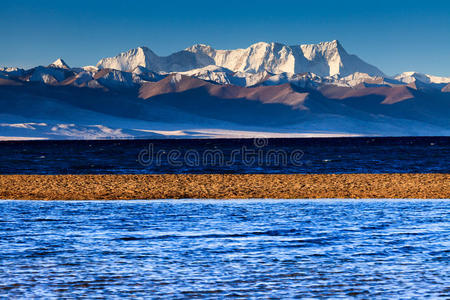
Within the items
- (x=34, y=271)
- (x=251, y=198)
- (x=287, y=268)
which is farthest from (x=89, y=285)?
(x=251, y=198)

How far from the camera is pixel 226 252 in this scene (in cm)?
1620

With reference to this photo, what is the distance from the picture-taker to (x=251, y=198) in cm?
2912

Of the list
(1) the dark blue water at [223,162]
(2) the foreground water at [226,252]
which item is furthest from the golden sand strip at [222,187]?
(1) the dark blue water at [223,162]

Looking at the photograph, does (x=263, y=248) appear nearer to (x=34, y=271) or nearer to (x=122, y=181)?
(x=34, y=271)

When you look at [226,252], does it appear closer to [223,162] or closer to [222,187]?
[222,187]

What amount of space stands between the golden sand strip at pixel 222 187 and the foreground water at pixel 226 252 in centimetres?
506

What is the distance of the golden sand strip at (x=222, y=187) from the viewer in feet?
98.3

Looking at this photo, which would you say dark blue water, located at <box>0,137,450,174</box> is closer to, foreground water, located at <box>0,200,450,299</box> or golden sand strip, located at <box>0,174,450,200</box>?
golden sand strip, located at <box>0,174,450,200</box>

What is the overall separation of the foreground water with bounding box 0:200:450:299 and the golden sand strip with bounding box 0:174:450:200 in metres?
5.06

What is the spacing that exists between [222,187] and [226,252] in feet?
55.2

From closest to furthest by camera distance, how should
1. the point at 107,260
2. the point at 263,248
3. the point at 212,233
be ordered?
the point at 107,260 < the point at 263,248 < the point at 212,233

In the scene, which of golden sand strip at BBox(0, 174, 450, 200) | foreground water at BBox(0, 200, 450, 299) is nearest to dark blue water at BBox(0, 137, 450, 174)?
golden sand strip at BBox(0, 174, 450, 200)

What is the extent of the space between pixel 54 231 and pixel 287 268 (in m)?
7.56

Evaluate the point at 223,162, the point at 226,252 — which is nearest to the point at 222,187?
the point at 226,252
